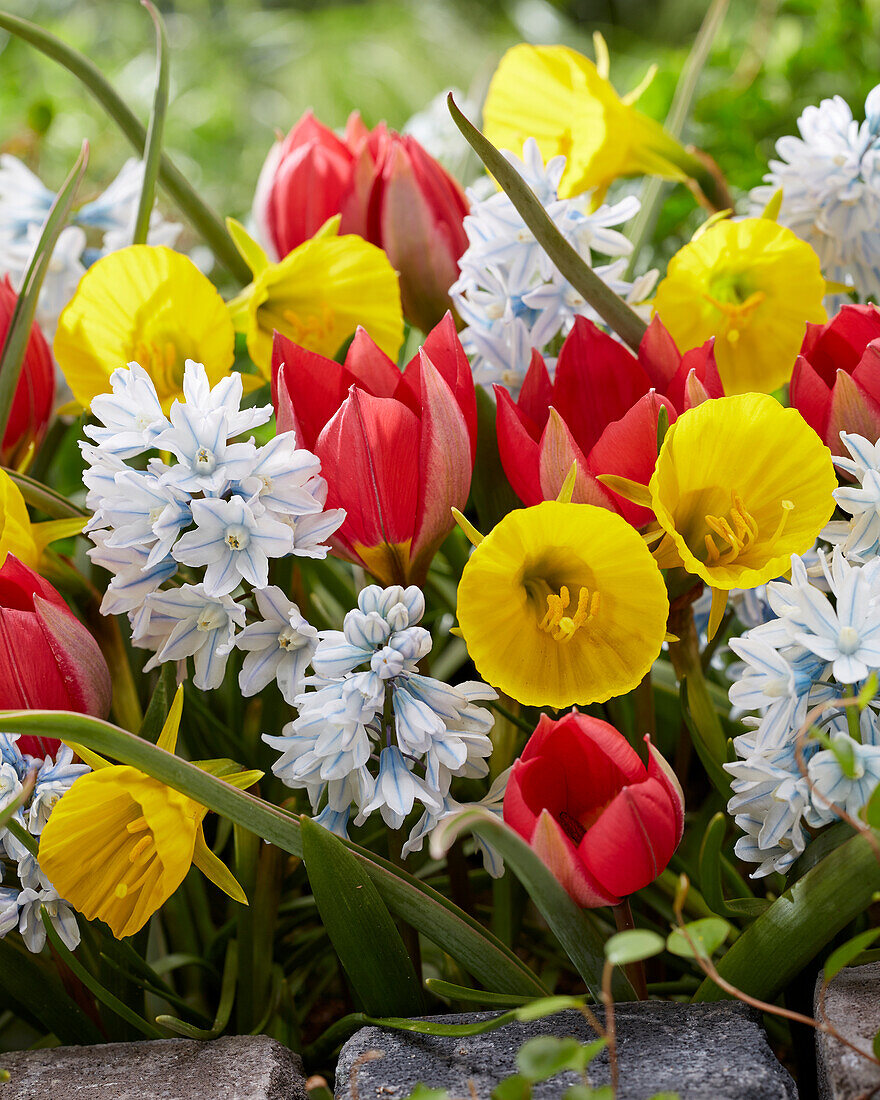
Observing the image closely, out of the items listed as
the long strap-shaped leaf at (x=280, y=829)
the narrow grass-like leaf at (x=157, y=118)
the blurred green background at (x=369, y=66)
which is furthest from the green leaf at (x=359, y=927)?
the blurred green background at (x=369, y=66)

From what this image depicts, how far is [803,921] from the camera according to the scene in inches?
14.9

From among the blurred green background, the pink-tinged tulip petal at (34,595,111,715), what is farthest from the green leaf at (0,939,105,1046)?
the blurred green background

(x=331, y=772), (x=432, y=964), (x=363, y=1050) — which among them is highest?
(x=331, y=772)

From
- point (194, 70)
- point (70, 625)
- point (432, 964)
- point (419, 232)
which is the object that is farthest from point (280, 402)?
point (194, 70)

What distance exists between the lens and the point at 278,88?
273 cm

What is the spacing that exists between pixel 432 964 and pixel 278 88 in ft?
8.60

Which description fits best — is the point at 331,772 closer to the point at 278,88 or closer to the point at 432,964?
the point at 432,964

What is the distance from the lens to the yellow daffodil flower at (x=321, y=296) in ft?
1.82

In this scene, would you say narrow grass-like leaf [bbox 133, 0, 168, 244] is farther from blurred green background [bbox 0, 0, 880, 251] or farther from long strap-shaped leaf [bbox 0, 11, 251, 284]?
blurred green background [bbox 0, 0, 880, 251]

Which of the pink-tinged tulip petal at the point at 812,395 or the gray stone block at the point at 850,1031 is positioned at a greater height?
the pink-tinged tulip petal at the point at 812,395

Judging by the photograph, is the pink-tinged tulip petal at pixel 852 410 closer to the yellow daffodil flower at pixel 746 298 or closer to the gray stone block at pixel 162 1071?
the yellow daffodil flower at pixel 746 298

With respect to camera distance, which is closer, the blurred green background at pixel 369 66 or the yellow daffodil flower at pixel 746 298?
the yellow daffodil flower at pixel 746 298

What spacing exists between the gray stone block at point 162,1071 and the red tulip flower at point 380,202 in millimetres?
435

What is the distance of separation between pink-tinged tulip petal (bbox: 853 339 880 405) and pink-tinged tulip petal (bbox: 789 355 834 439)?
14mm
